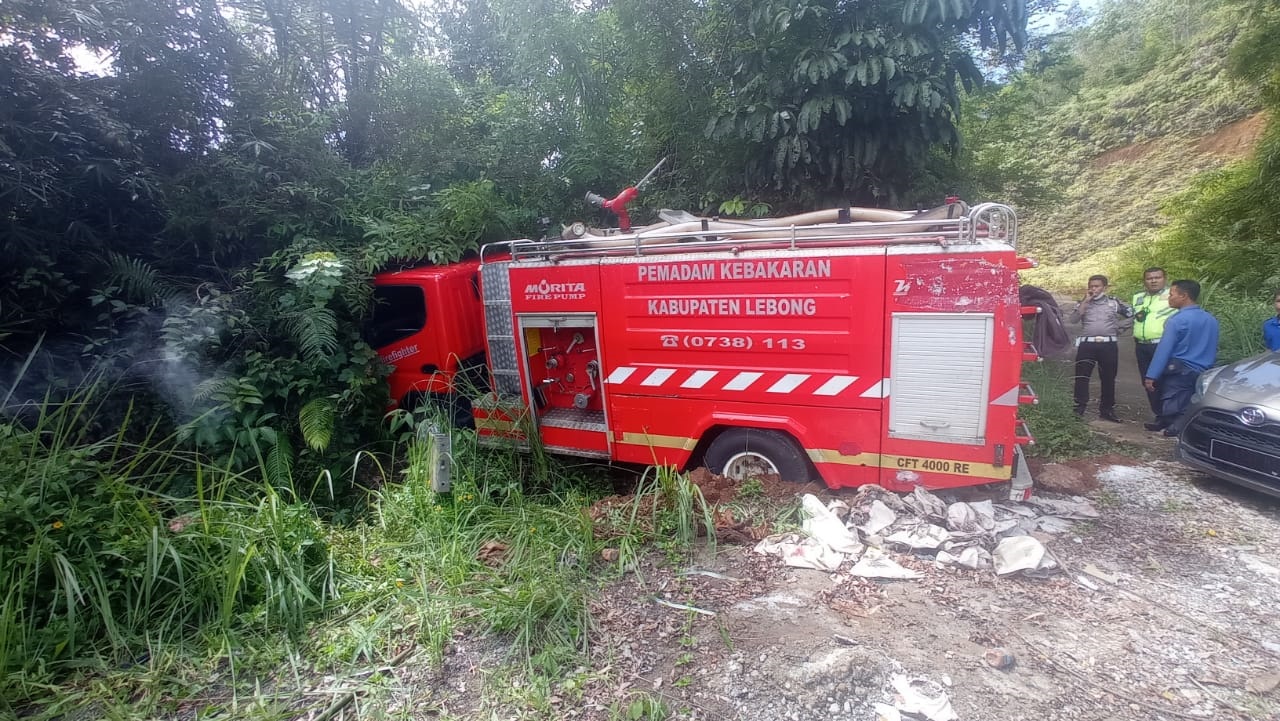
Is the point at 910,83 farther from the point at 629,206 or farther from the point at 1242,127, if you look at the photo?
the point at 1242,127

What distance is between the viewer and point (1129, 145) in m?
19.1

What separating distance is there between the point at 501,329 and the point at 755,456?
2283mm

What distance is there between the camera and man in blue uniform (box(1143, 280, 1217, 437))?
536 cm

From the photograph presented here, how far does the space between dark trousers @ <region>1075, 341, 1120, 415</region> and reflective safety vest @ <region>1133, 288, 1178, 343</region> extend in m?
0.35

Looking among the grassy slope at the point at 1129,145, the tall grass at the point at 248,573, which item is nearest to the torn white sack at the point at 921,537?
the tall grass at the point at 248,573

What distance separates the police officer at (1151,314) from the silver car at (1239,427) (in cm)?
165

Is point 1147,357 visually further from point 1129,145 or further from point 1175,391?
point 1129,145

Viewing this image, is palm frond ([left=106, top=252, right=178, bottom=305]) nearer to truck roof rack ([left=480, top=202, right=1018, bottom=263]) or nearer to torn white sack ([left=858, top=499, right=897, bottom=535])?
truck roof rack ([left=480, top=202, right=1018, bottom=263])

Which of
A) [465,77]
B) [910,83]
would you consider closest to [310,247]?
[910,83]

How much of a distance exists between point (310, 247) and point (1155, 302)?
8.09 m

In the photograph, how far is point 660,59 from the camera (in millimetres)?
7703

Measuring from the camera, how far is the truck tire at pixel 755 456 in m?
4.27

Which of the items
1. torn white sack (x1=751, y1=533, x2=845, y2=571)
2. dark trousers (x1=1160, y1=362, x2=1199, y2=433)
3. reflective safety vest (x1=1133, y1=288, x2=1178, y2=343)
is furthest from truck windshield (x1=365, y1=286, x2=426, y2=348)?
reflective safety vest (x1=1133, y1=288, x2=1178, y2=343)

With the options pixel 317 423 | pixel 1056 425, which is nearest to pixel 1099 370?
pixel 1056 425
